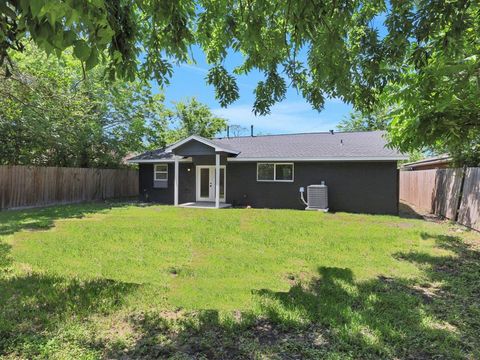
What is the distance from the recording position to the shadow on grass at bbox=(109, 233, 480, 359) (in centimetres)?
316

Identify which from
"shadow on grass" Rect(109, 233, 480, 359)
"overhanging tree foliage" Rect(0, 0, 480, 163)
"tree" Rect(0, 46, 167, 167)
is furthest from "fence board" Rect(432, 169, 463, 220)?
"tree" Rect(0, 46, 167, 167)

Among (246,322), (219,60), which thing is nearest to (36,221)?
(219,60)

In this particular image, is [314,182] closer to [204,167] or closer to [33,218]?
[204,167]

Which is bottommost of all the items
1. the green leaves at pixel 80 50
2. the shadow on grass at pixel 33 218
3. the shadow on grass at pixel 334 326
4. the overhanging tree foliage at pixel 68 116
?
the shadow on grass at pixel 334 326

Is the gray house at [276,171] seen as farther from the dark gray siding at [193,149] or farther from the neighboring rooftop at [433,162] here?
the neighboring rooftop at [433,162]

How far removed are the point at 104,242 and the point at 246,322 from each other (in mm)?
5140

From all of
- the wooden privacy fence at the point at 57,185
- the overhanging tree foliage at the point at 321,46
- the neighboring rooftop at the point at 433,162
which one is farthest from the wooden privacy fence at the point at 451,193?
the wooden privacy fence at the point at 57,185

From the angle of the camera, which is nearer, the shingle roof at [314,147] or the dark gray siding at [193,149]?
the shingle roof at [314,147]

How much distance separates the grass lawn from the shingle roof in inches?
230

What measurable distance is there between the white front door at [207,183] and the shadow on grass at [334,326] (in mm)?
12344

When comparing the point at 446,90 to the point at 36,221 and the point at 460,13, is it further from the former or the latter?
the point at 36,221

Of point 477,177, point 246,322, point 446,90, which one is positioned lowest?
point 246,322

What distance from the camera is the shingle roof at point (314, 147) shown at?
46.1 feet

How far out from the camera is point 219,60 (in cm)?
534
